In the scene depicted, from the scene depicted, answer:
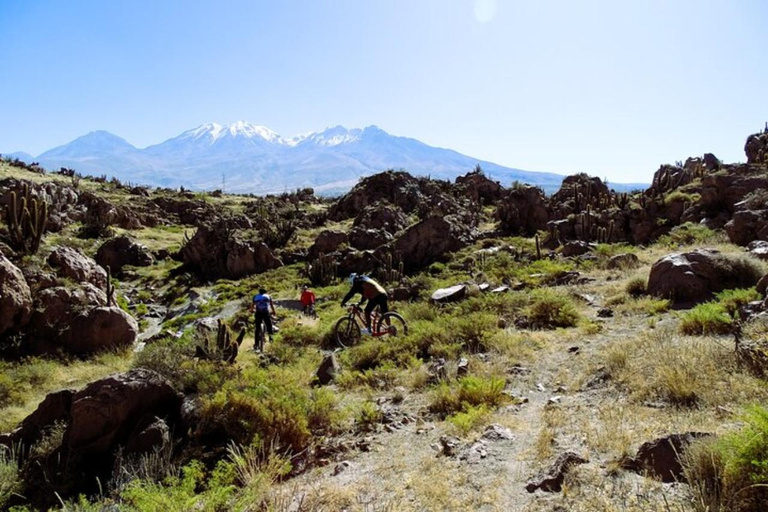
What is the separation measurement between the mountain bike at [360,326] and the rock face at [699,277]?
19.9ft

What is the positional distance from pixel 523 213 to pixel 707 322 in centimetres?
2444

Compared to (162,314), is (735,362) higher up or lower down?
higher up

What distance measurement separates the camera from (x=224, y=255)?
26531 millimetres

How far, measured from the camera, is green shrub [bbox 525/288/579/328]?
32.5 ft

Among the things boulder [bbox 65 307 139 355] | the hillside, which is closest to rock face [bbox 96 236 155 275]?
the hillside

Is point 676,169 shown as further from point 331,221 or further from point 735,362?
point 735,362

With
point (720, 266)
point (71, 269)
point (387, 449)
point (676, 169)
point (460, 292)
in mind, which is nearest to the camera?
point (387, 449)

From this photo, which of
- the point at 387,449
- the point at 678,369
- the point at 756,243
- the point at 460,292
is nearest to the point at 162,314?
the point at 460,292

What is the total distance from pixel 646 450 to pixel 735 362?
2.53m

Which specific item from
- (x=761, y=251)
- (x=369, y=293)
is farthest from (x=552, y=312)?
(x=761, y=251)

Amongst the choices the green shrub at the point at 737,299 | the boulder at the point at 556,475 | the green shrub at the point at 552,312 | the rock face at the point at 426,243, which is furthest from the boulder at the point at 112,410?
the rock face at the point at 426,243

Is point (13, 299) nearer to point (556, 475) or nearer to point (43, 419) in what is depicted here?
point (43, 419)

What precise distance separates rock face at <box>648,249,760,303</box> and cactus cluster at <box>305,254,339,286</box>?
51.9 ft

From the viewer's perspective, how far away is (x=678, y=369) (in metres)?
5.43
